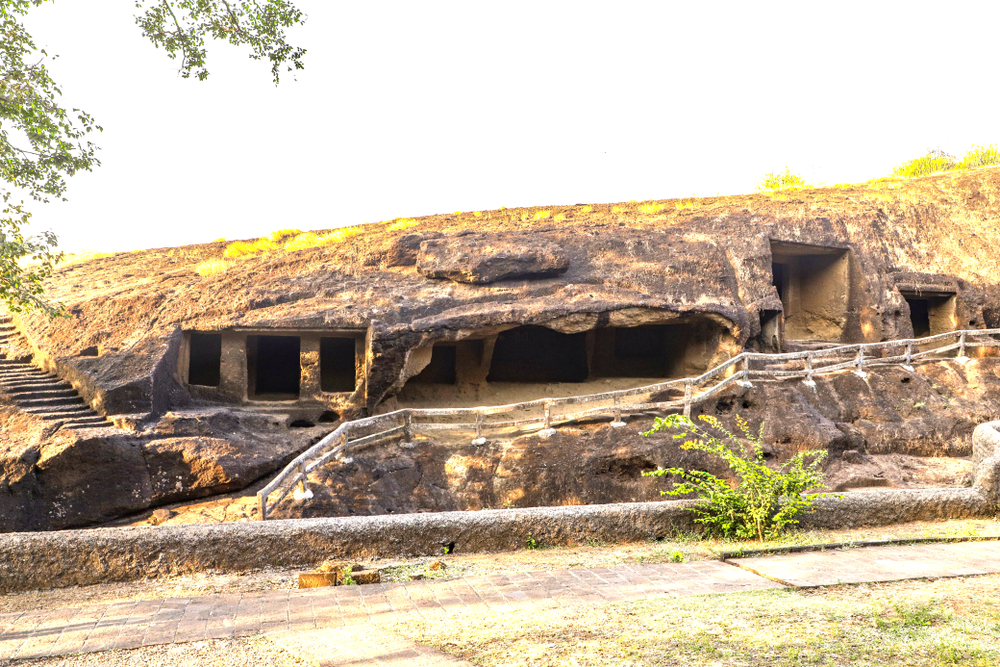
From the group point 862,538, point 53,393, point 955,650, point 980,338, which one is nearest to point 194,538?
point 955,650

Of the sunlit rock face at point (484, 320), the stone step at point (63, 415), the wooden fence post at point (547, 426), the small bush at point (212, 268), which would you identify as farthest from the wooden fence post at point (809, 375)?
the stone step at point (63, 415)

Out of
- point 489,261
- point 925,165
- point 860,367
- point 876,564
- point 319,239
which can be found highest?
point 925,165

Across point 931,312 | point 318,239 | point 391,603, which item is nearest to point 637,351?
point 931,312

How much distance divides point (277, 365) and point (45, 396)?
4726mm

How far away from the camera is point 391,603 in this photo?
4.35 metres

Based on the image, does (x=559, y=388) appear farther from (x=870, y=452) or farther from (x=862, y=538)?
(x=862, y=538)

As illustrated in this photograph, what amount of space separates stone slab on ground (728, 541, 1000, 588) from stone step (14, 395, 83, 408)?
38.3 feet

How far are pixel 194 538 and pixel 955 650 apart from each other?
4.76 metres

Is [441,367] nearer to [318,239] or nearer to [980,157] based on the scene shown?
[318,239]

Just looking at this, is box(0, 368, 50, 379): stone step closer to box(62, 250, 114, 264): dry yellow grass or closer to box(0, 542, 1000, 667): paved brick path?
box(62, 250, 114, 264): dry yellow grass

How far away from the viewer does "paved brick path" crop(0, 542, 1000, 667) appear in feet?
12.1

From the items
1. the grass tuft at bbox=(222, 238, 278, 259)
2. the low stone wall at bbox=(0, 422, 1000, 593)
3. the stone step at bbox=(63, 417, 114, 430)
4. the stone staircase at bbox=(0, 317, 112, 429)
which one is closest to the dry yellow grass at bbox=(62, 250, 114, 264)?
the grass tuft at bbox=(222, 238, 278, 259)

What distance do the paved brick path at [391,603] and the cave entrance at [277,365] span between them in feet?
37.5

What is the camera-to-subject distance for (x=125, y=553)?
4941mm
